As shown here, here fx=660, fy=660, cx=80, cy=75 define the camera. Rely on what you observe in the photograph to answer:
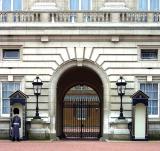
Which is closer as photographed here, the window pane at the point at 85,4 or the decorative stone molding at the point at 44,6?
the decorative stone molding at the point at 44,6

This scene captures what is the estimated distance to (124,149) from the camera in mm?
27609

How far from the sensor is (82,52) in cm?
3462

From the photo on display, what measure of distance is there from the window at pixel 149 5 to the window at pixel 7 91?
789 centimetres

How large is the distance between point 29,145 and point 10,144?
1154mm

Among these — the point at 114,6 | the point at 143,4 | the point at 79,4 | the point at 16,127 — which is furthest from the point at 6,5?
the point at 143,4

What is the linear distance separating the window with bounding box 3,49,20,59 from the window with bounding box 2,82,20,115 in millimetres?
1379

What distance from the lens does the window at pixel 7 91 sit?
1374 inches

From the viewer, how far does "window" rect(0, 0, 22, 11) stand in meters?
35.9

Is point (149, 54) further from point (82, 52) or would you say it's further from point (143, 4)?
point (82, 52)

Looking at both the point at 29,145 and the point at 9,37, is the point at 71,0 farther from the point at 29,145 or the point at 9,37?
the point at 29,145

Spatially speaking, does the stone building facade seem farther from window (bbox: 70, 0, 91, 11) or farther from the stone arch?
window (bbox: 70, 0, 91, 11)

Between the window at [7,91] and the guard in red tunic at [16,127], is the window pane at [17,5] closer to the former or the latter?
the window at [7,91]

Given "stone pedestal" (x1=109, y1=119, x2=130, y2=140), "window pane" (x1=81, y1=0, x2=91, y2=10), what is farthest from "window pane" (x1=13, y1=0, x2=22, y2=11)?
"stone pedestal" (x1=109, y1=119, x2=130, y2=140)

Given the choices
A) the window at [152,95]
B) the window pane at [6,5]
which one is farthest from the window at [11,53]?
the window at [152,95]
